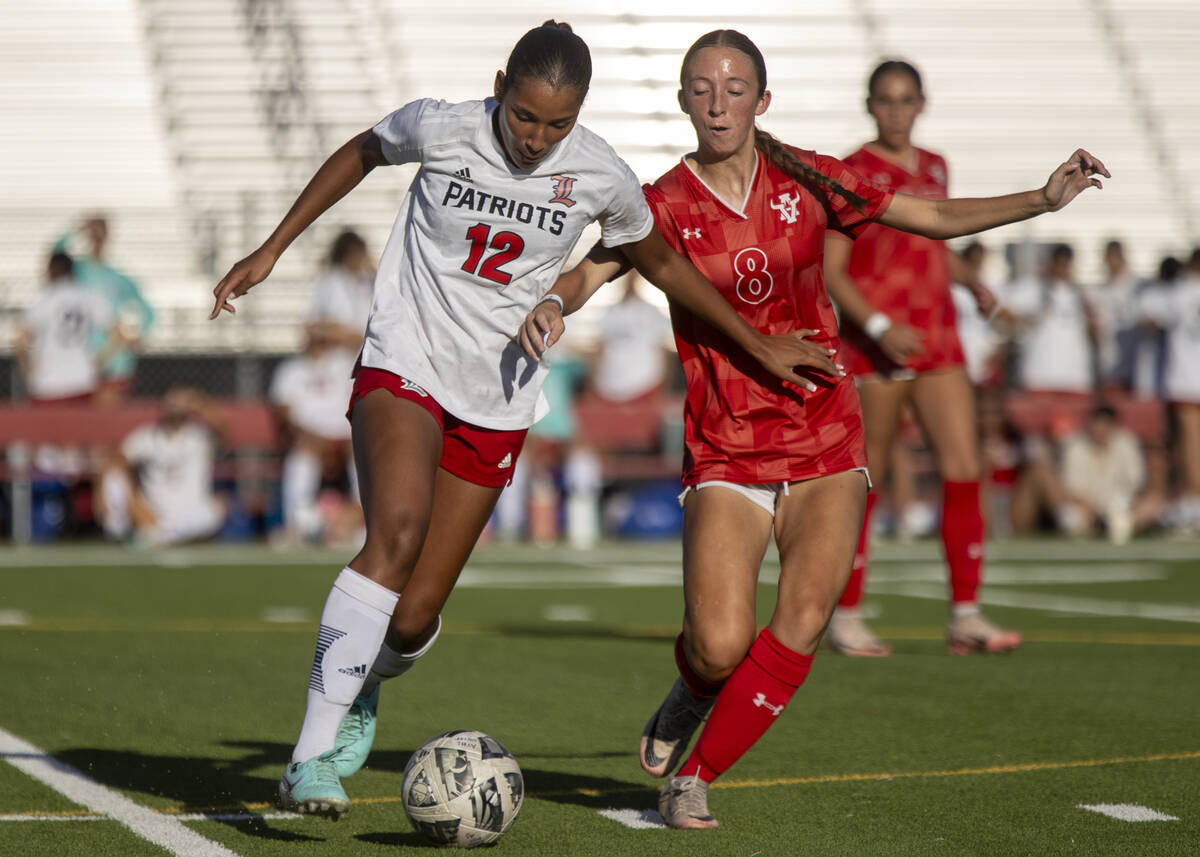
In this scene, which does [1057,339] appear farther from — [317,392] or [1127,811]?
[1127,811]

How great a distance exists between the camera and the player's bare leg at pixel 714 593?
4.56 metres

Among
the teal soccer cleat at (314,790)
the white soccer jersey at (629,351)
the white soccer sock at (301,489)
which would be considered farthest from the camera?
the white soccer jersey at (629,351)

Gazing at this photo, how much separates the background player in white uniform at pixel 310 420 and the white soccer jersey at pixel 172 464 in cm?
71

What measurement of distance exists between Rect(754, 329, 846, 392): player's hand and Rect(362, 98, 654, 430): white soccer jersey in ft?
1.62

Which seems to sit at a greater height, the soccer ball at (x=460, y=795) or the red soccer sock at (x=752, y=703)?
the red soccer sock at (x=752, y=703)

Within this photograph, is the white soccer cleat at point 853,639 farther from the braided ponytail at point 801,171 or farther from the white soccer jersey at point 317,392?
the white soccer jersey at point 317,392

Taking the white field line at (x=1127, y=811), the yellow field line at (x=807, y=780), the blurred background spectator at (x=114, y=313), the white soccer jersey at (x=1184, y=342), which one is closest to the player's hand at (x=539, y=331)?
the yellow field line at (x=807, y=780)

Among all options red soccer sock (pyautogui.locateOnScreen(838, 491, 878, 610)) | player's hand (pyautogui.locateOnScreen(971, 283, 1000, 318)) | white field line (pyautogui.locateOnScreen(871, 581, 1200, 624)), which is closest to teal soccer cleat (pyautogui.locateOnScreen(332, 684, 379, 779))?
red soccer sock (pyautogui.locateOnScreen(838, 491, 878, 610))

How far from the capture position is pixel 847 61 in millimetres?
23922

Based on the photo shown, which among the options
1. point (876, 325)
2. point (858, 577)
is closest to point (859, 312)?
point (876, 325)

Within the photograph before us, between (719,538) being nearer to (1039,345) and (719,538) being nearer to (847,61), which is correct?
(1039,345)

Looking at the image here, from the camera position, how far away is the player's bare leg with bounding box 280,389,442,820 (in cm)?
409

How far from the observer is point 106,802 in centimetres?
460

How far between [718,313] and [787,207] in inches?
17.1
